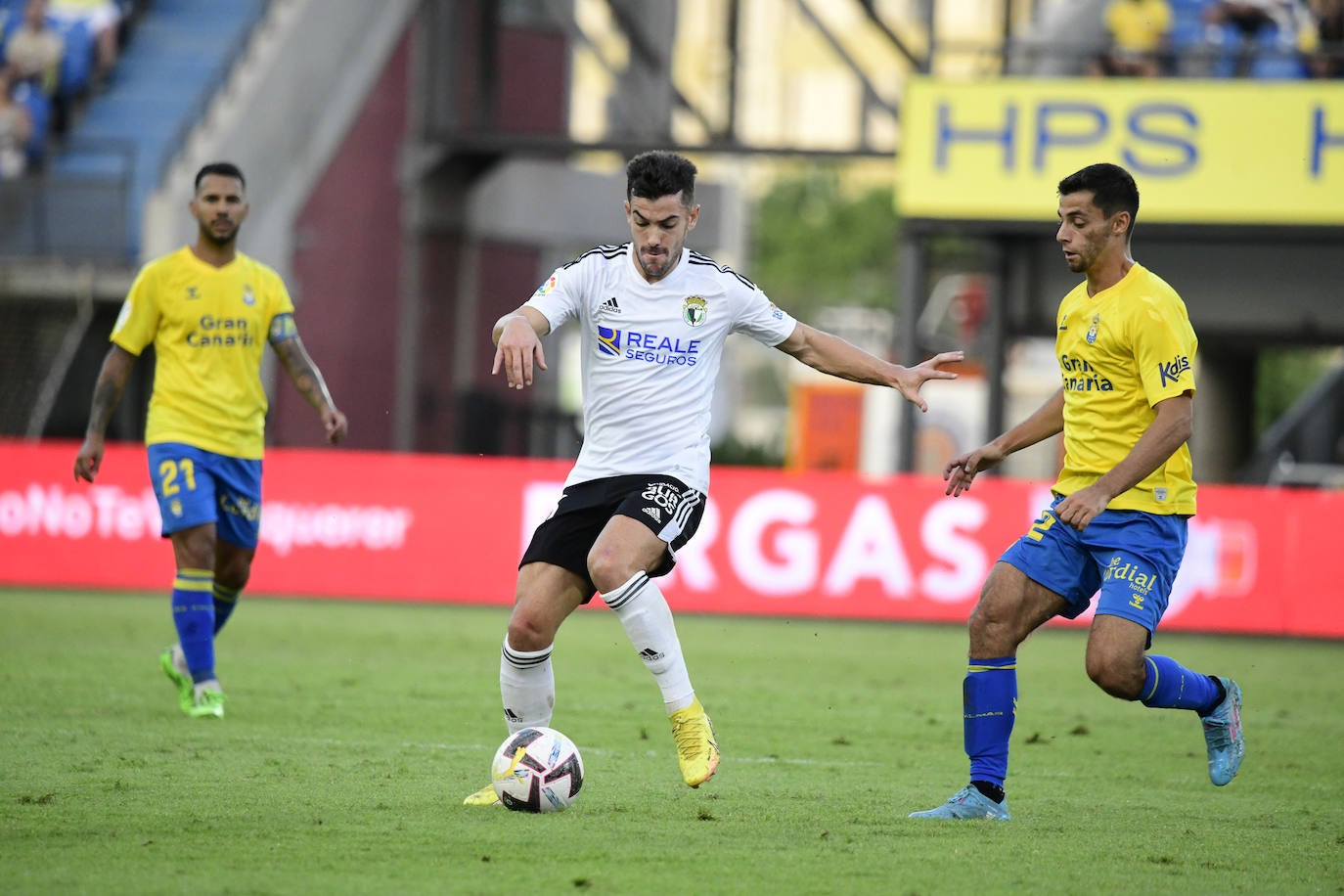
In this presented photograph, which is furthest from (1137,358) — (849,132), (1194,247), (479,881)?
(849,132)

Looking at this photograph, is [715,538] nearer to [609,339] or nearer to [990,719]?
[609,339]

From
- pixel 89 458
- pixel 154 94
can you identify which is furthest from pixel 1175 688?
pixel 154 94

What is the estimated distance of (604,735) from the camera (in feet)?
29.3

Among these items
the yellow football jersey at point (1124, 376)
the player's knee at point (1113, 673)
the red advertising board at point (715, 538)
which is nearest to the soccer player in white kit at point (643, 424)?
the yellow football jersey at point (1124, 376)

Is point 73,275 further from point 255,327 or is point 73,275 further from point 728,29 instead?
point 255,327

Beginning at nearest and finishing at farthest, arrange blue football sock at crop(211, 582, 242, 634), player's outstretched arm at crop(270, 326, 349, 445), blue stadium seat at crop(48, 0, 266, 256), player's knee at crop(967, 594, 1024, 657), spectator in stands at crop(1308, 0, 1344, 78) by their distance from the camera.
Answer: player's knee at crop(967, 594, 1024, 657) < player's outstretched arm at crop(270, 326, 349, 445) < blue football sock at crop(211, 582, 242, 634) < spectator in stands at crop(1308, 0, 1344, 78) < blue stadium seat at crop(48, 0, 266, 256)

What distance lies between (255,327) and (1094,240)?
4.50 metres

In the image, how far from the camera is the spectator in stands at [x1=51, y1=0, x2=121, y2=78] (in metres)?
24.5

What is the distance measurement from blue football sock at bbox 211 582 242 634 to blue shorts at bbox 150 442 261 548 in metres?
0.38

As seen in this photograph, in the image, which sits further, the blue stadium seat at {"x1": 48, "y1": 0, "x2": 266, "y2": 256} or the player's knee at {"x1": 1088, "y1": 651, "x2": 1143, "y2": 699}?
the blue stadium seat at {"x1": 48, "y1": 0, "x2": 266, "y2": 256}

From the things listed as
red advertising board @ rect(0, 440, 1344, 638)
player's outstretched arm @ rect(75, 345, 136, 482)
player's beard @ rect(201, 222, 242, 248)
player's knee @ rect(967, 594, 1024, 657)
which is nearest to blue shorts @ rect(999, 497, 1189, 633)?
player's knee @ rect(967, 594, 1024, 657)

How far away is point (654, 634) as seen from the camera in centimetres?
676

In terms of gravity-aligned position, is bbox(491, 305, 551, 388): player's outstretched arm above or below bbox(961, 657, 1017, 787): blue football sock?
above

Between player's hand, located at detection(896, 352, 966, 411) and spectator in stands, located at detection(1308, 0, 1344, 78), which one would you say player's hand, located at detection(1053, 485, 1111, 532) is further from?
spectator in stands, located at detection(1308, 0, 1344, 78)
